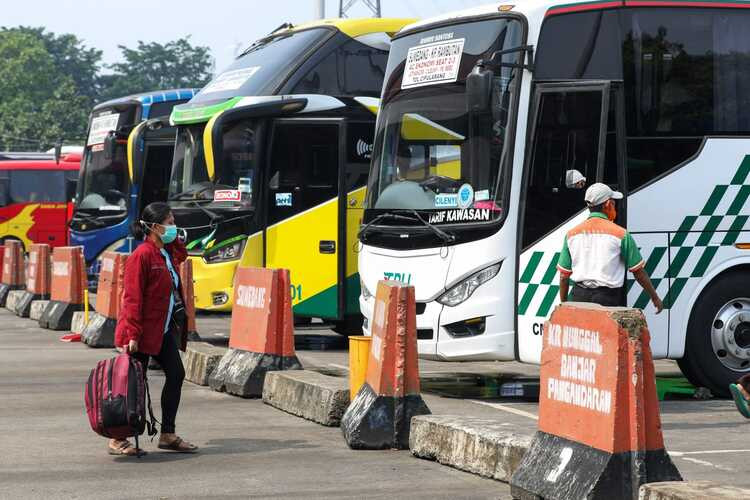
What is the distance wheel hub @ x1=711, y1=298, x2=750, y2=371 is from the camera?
1291 cm

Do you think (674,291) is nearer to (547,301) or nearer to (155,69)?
(547,301)

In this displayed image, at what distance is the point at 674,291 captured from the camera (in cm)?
1270

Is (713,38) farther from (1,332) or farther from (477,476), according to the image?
(1,332)

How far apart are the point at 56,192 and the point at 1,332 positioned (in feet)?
72.2

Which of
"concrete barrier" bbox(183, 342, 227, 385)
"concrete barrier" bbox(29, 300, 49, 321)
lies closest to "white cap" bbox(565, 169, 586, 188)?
"concrete barrier" bbox(183, 342, 227, 385)

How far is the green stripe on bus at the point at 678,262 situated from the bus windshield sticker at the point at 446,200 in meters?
1.86

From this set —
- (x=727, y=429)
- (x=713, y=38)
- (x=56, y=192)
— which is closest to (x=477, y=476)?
(x=727, y=429)

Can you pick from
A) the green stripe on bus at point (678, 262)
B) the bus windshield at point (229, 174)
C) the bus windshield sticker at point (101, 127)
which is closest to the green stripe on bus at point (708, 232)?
the green stripe on bus at point (678, 262)

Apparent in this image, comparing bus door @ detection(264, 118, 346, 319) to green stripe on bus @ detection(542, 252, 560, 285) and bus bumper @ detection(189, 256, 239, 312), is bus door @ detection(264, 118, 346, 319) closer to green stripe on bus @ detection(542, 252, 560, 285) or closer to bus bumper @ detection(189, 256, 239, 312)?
bus bumper @ detection(189, 256, 239, 312)

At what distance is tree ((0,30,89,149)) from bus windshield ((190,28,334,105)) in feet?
265

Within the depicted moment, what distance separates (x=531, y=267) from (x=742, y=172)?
6.66ft

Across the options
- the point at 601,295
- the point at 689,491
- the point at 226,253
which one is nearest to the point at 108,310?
the point at 226,253

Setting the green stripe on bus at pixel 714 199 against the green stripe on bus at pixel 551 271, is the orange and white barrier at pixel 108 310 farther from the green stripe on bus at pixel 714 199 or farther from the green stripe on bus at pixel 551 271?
the green stripe on bus at pixel 714 199

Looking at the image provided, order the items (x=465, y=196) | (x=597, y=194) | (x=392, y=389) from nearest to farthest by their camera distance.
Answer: (x=392, y=389) < (x=597, y=194) < (x=465, y=196)
